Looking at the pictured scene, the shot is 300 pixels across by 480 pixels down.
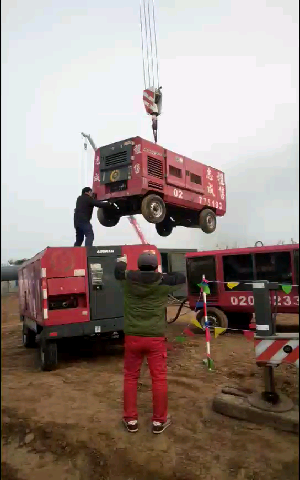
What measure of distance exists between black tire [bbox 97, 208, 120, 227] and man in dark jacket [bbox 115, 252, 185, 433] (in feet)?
14.8

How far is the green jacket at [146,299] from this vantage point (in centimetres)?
327

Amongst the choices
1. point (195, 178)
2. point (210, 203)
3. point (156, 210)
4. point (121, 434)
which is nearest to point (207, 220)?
point (210, 203)

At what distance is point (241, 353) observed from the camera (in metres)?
6.07

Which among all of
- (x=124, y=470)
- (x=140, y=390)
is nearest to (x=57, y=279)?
(x=140, y=390)

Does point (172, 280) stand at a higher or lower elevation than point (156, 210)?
lower

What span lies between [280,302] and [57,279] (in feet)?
14.2

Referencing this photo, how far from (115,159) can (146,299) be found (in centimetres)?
450

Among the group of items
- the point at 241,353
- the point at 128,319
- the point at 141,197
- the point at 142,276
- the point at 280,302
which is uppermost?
the point at 141,197

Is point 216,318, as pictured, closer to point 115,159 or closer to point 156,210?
point 156,210

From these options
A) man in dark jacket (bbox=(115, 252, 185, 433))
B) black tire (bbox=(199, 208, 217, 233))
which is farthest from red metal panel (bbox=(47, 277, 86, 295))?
black tire (bbox=(199, 208, 217, 233))

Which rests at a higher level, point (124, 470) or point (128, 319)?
point (128, 319)

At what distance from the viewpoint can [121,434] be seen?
3.14 meters

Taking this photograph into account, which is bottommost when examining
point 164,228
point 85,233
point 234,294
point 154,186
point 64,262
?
point 234,294

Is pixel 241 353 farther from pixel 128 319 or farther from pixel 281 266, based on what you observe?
pixel 128 319
